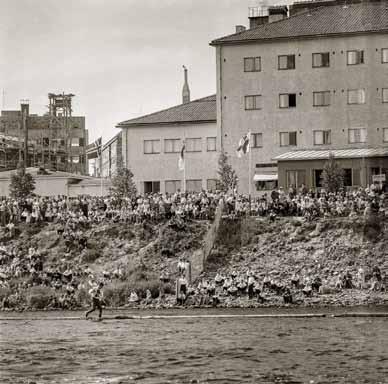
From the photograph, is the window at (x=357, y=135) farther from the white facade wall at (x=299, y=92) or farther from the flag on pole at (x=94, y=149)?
the flag on pole at (x=94, y=149)

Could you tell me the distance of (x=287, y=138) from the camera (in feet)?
316

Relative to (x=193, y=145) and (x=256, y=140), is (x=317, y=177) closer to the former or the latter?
(x=256, y=140)

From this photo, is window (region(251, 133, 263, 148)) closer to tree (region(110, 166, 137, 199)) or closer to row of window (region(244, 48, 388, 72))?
row of window (region(244, 48, 388, 72))

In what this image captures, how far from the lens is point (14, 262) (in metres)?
77.1

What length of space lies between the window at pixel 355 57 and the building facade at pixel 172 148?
15201mm

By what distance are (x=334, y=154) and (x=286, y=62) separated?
11421 millimetres

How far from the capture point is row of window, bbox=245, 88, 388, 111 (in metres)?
93.9

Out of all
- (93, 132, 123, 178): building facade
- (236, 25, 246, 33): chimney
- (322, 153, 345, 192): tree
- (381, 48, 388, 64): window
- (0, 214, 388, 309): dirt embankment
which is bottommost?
(0, 214, 388, 309): dirt embankment

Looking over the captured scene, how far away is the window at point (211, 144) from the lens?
4021 inches

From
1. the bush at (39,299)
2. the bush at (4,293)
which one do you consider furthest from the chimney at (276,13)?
the bush at (4,293)

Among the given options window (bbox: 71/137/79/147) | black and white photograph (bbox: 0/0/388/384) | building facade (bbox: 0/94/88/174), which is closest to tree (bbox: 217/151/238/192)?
black and white photograph (bbox: 0/0/388/384)

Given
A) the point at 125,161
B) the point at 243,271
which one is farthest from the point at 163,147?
the point at 243,271

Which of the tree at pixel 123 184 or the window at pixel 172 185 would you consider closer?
the tree at pixel 123 184

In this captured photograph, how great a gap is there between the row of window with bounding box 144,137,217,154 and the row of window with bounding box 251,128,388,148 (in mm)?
6565
